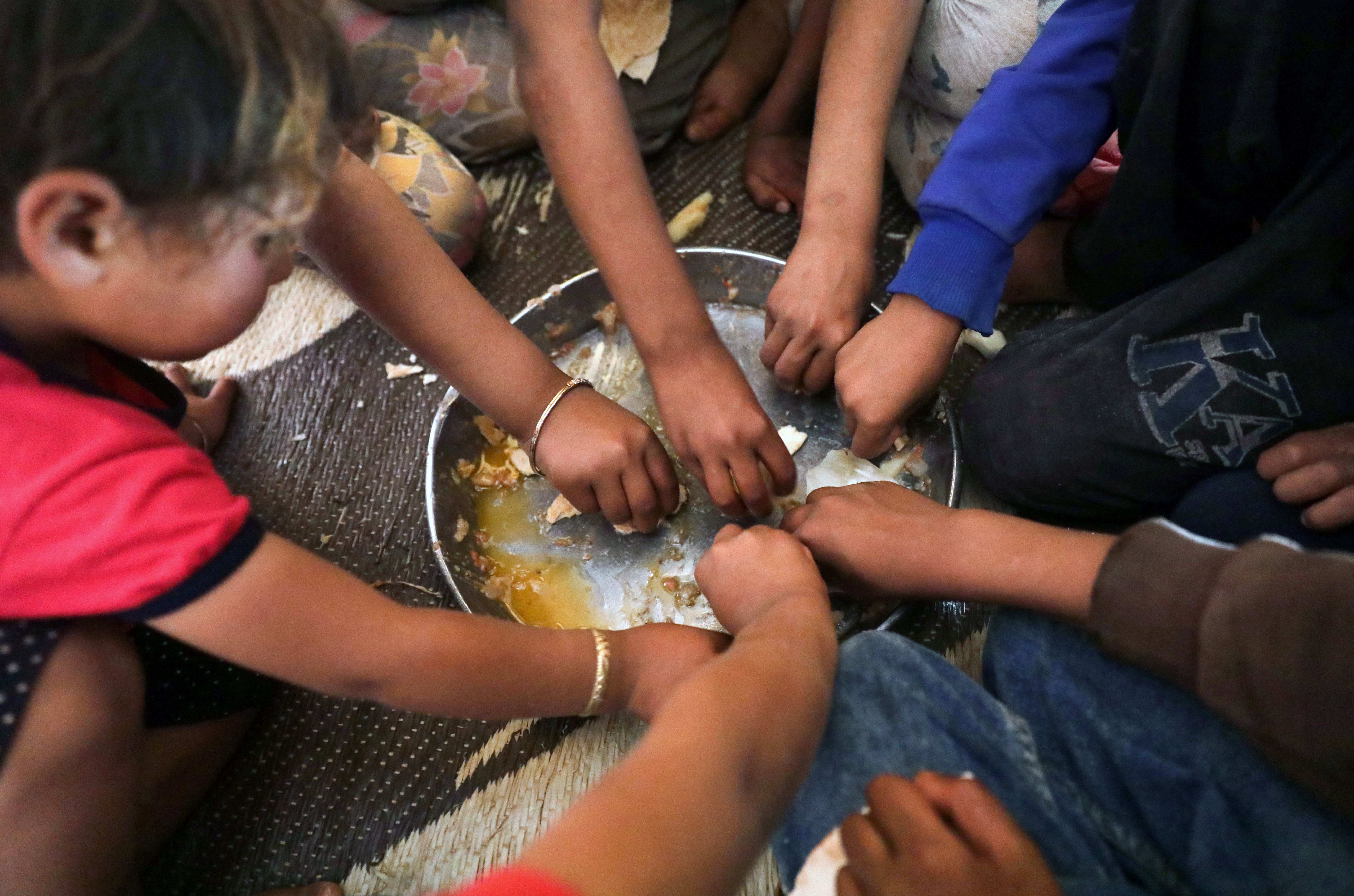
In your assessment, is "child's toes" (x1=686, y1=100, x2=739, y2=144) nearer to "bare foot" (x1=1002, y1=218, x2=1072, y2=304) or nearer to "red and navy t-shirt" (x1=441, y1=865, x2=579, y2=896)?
"bare foot" (x1=1002, y1=218, x2=1072, y2=304)

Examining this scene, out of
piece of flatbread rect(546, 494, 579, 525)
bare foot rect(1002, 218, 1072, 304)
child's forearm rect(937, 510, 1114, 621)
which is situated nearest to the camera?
child's forearm rect(937, 510, 1114, 621)

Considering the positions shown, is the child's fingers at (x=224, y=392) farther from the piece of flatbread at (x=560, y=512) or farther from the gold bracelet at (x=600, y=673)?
the gold bracelet at (x=600, y=673)

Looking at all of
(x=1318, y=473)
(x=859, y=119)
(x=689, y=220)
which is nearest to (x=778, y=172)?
(x=689, y=220)

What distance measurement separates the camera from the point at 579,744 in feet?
2.48

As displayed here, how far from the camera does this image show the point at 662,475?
0.75 meters

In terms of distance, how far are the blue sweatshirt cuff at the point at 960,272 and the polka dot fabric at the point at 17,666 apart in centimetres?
71

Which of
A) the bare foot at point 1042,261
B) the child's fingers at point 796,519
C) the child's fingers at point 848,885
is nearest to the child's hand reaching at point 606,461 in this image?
the child's fingers at point 796,519

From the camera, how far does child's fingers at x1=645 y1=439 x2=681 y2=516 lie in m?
0.75

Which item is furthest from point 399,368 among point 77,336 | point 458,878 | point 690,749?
point 690,749

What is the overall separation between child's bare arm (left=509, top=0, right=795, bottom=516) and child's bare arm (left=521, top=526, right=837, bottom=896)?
20cm

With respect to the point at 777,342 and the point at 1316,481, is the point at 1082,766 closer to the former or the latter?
the point at 1316,481

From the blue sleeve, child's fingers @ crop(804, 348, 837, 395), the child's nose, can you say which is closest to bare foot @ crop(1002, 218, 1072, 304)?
the blue sleeve

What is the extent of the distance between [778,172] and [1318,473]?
2.14 feet

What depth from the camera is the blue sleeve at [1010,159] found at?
0.75 metres
